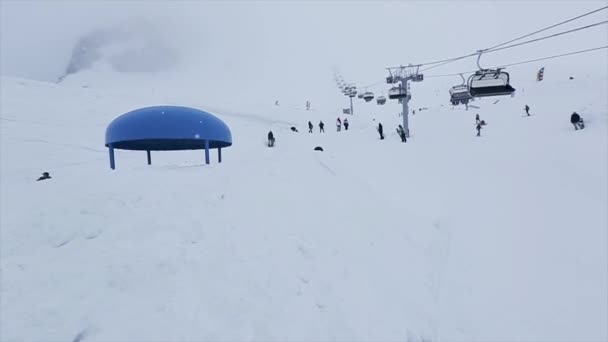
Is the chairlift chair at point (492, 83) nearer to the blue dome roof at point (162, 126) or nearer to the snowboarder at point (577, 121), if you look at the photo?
the blue dome roof at point (162, 126)

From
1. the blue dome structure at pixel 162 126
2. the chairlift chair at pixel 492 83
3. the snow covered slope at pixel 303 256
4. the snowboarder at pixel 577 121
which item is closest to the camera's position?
the snow covered slope at pixel 303 256

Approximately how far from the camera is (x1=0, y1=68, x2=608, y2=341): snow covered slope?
14.0ft

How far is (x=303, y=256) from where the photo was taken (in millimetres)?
6094

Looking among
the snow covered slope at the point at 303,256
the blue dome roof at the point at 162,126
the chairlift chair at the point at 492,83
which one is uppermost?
the chairlift chair at the point at 492,83

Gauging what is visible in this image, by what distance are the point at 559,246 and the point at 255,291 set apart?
7403mm

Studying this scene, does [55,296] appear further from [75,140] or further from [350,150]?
[75,140]

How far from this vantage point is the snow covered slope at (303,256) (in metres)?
4.28

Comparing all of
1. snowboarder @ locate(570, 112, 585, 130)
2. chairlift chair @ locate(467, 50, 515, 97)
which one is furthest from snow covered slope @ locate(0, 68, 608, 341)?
snowboarder @ locate(570, 112, 585, 130)

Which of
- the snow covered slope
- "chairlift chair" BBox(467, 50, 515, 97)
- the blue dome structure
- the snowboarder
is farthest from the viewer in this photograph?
the snowboarder

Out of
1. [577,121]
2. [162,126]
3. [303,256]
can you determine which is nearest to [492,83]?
[303,256]

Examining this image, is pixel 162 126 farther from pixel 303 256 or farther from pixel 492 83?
pixel 492 83

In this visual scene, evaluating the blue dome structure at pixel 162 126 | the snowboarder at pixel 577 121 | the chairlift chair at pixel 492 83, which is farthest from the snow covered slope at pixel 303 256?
the snowboarder at pixel 577 121

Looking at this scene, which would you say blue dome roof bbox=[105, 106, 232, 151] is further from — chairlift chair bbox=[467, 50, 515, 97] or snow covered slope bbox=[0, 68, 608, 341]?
chairlift chair bbox=[467, 50, 515, 97]

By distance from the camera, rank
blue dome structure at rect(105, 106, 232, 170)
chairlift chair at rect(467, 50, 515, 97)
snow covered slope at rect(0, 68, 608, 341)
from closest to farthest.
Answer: snow covered slope at rect(0, 68, 608, 341) → blue dome structure at rect(105, 106, 232, 170) → chairlift chair at rect(467, 50, 515, 97)
